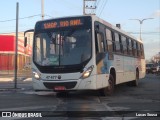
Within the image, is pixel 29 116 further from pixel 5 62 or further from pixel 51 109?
pixel 5 62

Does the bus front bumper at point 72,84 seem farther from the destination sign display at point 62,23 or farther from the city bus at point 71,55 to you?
the destination sign display at point 62,23

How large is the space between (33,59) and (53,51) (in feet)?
3.45

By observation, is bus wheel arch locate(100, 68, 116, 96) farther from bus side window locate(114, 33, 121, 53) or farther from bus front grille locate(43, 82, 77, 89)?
bus front grille locate(43, 82, 77, 89)

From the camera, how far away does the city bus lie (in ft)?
51.7

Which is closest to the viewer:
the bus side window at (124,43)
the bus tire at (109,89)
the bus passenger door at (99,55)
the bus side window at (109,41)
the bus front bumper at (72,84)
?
the bus front bumper at (72,84)

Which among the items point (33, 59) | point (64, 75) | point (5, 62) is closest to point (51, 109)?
point (64, 75)

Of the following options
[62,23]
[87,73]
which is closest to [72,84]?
[87,73]

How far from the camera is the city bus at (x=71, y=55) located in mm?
15758

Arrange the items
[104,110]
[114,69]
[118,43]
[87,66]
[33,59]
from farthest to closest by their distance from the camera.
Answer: [118,43]
[114,69]
[33,59]
[87,66]
[104,110]

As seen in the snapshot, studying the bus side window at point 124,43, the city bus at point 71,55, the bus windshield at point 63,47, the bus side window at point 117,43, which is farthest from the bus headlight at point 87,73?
the bus side window at point 124,43

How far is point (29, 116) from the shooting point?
10.8 meters

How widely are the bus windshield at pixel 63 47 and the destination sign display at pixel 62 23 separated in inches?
8.3

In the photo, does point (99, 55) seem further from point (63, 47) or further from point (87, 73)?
point (63, 47)

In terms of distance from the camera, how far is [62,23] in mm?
16703
